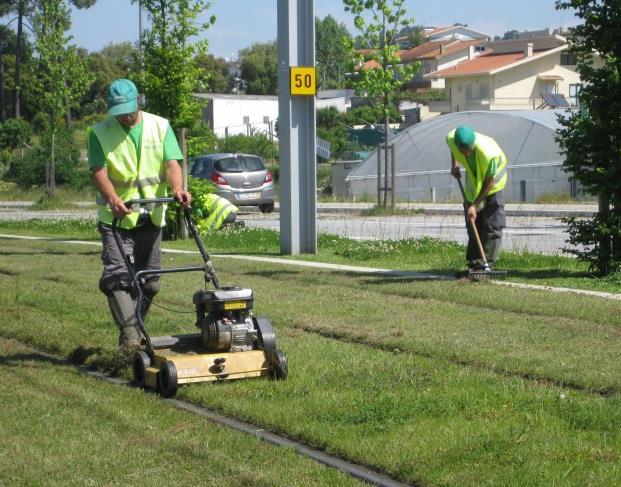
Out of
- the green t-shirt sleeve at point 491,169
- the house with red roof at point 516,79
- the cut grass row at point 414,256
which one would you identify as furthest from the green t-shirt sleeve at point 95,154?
the house with red roof at point 516,79

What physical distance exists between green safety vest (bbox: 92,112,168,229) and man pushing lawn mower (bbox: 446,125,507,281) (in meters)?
5.11

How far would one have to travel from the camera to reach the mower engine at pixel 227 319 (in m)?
7.61

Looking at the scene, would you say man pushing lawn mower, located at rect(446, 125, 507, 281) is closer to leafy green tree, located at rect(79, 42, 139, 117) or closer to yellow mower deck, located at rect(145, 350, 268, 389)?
yellow mower deck, located at rect(145, 350, 268, 389)

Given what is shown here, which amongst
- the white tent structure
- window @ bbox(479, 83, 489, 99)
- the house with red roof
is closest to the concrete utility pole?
the white tent structure

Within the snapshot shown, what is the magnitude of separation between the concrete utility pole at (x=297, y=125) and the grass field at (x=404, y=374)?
344cm

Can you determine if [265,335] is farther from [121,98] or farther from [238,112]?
[238,112]

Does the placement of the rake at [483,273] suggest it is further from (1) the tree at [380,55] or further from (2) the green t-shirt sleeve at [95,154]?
(1) the tree at [380,55]

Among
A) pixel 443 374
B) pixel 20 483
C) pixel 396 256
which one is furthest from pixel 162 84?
pixel 20 483

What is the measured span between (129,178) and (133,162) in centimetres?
12

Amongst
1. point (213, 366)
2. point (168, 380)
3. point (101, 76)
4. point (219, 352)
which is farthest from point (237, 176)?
point (101, 76)

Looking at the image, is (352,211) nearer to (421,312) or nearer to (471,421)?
(421,312)

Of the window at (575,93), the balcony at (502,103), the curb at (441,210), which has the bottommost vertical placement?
the curb at (441,210)

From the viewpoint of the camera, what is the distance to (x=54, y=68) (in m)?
37.5

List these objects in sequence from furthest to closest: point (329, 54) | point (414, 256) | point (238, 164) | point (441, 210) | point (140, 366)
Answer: point (329, 54)
point (441, 210)
point (238, 164)
point (414, 256)
point (140, 366)
